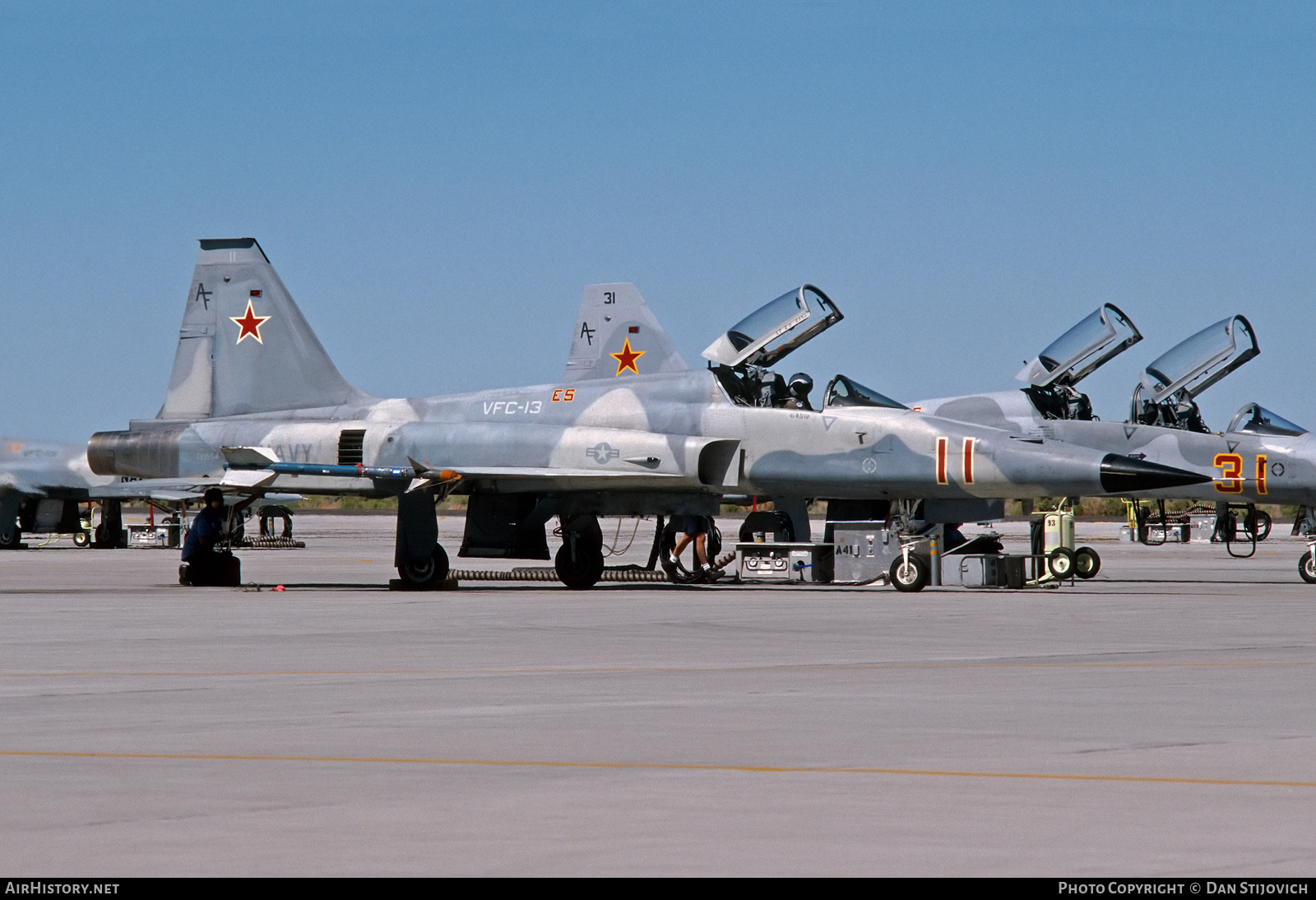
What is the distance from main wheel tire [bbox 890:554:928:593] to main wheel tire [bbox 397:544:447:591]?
231 inches

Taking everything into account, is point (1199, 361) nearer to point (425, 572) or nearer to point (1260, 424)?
point (1260, 424)

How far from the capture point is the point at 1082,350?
24.5m

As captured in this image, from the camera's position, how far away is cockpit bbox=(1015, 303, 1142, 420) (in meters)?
24.5

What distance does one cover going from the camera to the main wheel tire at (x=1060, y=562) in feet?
77.0

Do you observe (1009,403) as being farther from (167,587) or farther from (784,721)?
(784,721)

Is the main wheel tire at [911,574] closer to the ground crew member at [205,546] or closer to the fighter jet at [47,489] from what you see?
the ground crew member at [205,546]

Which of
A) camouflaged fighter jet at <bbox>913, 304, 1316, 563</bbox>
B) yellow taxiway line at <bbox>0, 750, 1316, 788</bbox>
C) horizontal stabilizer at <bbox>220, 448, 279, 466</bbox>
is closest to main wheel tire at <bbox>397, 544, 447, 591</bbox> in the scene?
horizontal stabilizer at <bbox>220, 448, 279, 466</bbox>

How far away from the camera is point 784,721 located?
7887 millimetres

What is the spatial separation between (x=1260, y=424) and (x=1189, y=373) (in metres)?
1.55

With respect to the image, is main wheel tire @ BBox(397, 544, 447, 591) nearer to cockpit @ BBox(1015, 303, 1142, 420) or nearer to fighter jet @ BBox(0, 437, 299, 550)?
cockpit @ BBox(1015, 303, 1142, 420)

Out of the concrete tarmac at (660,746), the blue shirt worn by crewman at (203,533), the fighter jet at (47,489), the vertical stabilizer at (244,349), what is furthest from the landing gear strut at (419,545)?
the fighter jet at (47,489)

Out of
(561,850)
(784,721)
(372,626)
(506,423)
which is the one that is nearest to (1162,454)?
(506,423)

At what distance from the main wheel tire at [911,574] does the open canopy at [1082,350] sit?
4.92 meters

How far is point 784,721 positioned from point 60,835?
3.69 meters
